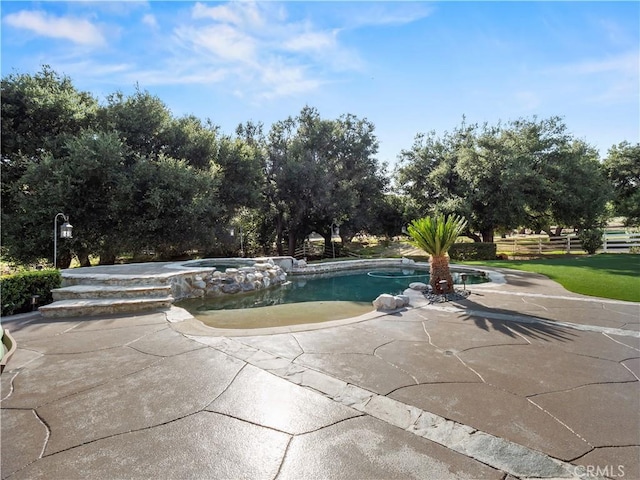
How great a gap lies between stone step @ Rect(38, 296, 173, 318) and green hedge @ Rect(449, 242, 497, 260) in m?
16.2

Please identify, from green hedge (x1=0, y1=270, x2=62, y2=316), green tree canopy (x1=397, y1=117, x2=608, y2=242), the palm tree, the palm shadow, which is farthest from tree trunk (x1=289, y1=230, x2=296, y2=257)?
the palm shadow

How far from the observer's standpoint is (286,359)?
11.9 ft

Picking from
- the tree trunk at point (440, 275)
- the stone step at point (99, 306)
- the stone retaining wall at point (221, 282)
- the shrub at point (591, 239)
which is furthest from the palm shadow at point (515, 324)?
the shrub at point (591, 239)

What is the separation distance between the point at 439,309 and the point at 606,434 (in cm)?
396

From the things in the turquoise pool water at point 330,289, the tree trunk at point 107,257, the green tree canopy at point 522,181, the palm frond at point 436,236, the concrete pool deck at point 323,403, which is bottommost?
the turquoise pool water at point 330,289

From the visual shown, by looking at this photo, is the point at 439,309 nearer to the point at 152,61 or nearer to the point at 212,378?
the point at 212,378

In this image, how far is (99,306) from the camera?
5848 millimetres

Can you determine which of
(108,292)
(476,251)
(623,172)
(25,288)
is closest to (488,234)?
(476,251)

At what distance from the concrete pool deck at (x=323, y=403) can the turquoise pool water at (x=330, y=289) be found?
356 centimetres

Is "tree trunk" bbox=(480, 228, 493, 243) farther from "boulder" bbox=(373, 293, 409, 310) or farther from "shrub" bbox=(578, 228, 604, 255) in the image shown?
"boulder" bbox=(373, 293, 409, 310)

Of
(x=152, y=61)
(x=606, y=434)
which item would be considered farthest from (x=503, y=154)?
(x=606, y=434)

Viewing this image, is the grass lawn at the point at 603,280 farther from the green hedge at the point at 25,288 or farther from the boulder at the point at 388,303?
the green hedge at the point at 25,288

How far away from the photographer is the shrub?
18656mm

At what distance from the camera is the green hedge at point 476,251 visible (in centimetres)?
1798
